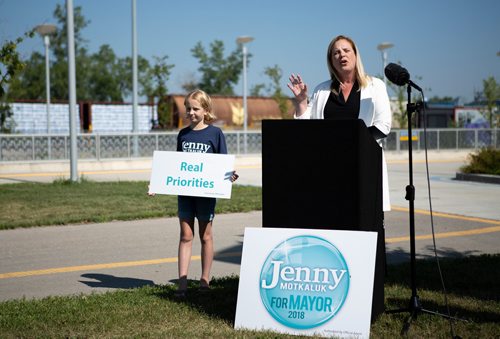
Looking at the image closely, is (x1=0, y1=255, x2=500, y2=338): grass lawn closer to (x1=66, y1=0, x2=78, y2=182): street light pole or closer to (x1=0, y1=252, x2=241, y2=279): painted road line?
(x1=0, y1=252, x2=241, y2=279): painted road line

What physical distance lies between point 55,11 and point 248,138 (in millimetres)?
67955

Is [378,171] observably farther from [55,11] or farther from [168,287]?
[55,11]

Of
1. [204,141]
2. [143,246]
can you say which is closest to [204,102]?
[204,141]

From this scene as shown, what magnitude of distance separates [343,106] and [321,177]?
789 mm

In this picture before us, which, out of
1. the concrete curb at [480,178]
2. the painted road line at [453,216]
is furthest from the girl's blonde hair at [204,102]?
the concrete curb at [480,178]

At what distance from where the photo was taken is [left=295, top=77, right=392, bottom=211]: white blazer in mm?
5145

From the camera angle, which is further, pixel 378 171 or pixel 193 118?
pixel 193 118

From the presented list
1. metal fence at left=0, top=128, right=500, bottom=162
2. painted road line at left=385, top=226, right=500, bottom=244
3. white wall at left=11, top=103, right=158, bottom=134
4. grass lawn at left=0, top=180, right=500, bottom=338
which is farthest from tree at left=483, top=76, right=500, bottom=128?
grass lawn at left=0, top=180, right=500, bottom=338

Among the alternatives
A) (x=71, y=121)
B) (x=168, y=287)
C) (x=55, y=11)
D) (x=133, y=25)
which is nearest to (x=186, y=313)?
(x=168, y=287)

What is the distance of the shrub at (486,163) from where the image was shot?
18.2m

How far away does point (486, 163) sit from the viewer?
1836 centimetres

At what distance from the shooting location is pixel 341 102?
17.2 ft

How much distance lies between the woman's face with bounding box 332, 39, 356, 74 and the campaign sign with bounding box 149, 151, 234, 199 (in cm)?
130

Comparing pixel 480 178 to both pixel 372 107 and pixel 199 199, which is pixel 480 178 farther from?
pixel 372 107
